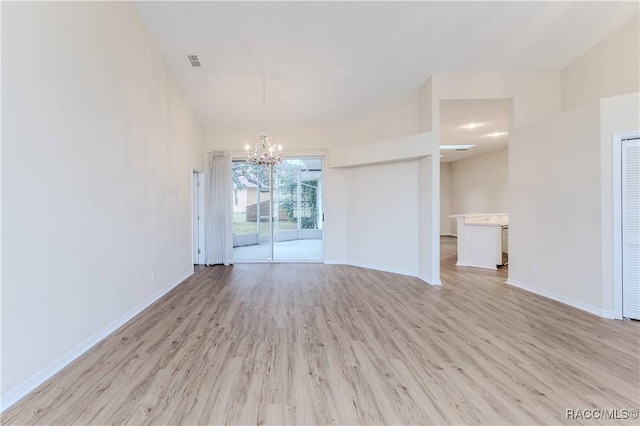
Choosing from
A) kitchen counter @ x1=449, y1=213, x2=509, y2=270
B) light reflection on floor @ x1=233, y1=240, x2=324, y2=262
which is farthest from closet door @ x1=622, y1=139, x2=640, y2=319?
light reflection on floor @ x1=233, y1=240, x2=324, y2=262

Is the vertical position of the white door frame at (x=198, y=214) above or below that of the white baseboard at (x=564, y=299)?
above

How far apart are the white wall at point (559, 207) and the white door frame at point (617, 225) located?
14cm

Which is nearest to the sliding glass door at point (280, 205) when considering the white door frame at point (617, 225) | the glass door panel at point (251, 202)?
the glass door panel at point (251, 202)

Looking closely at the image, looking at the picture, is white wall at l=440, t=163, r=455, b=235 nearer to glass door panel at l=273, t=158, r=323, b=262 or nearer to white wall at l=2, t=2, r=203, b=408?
glass door panel at l=273, t=158, r=323, b=262

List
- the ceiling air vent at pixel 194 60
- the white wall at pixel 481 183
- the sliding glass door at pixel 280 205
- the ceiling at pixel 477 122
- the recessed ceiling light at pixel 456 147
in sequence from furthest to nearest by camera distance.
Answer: the white wall at pixel 481 183 < the recessed ceiling light at pixel 456 147 < the sliding glass door at pixel 280 205 < the ceiling at pixel 477 122 < the ceiling air vent at pixel 194 60

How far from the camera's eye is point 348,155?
20.4ft

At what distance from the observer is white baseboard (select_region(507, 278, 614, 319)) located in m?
3.45

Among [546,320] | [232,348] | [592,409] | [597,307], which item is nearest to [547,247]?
[597,307]

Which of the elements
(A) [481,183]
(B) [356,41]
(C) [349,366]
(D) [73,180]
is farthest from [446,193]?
(D) [73,180]

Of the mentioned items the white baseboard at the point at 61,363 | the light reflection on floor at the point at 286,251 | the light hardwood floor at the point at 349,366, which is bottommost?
the light hardwood floor at the point at 349,366

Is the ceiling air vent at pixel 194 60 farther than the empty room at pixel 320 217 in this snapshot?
Yes

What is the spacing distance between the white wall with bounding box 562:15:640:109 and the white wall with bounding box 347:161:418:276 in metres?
2.74

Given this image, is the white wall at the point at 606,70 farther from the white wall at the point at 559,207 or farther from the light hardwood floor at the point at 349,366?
the light hardwood floor at the point at 349,366

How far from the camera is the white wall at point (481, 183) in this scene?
934 centimetres
